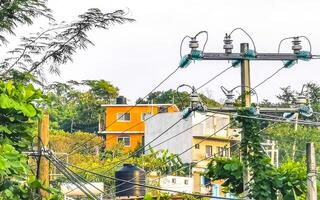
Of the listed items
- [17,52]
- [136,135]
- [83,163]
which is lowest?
[17,52]

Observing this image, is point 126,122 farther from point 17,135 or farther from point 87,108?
point 17,135

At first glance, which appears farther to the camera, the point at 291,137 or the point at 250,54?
the point at 291,137

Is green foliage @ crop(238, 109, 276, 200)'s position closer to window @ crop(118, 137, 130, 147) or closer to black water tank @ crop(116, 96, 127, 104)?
window @ crop(118, 137, 130, 147)

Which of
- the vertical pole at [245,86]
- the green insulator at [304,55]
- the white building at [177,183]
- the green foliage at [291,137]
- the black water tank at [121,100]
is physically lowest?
the vertical pole at [245,86]

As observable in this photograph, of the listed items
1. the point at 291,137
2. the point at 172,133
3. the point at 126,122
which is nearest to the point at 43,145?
the point at 291,137

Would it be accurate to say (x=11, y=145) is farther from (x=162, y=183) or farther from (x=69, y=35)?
(x=162, y=183)

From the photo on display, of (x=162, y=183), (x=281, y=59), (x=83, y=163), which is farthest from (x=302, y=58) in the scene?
(x=83, y=163)

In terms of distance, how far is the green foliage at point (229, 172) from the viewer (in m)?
13.9

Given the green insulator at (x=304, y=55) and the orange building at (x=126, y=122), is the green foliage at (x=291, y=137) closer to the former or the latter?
the orange building at (x=126, y=122)

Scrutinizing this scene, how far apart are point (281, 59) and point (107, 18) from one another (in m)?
3.65

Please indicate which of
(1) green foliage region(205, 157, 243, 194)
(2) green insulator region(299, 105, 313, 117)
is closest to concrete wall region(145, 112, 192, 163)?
(1) green foliage region(205, 157, 243, 194)

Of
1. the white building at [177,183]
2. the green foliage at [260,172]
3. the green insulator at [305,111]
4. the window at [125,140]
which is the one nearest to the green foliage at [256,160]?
the green foliage at [260,172]

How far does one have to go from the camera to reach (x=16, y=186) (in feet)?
33.5

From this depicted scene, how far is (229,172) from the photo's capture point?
14031 mm
